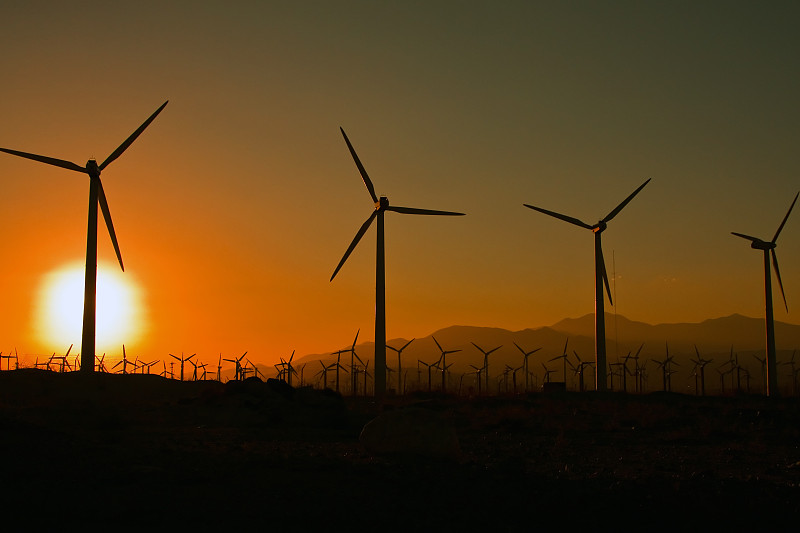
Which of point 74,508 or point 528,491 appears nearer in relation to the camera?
point 74,508

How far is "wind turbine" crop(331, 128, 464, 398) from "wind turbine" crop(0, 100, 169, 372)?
17.5 m

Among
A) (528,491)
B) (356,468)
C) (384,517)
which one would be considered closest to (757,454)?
(528,491)

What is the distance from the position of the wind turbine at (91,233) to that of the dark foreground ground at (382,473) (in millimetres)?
20541

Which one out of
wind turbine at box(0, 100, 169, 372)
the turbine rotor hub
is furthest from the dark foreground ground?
the turbine rotor hub

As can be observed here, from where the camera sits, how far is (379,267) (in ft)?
216

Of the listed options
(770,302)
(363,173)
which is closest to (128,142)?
(363,173)

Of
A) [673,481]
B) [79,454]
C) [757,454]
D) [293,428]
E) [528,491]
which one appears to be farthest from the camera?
[293,428]

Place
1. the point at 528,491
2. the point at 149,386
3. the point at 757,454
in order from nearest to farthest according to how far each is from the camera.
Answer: the point at 528,491
the point at 757,454
the point at 149,386

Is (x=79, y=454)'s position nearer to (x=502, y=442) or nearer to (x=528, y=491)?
(x=528, y=491)

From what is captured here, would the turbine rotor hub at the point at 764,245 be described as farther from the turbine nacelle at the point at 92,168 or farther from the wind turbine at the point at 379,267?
the turbine nacelle at the point at 92,168

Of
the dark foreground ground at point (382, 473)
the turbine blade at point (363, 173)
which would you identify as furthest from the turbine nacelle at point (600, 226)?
the dark foreground ground at point (382, 473)

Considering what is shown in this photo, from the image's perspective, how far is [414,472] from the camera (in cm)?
2234

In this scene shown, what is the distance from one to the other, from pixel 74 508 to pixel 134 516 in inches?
59.9

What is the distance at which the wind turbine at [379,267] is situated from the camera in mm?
63844
